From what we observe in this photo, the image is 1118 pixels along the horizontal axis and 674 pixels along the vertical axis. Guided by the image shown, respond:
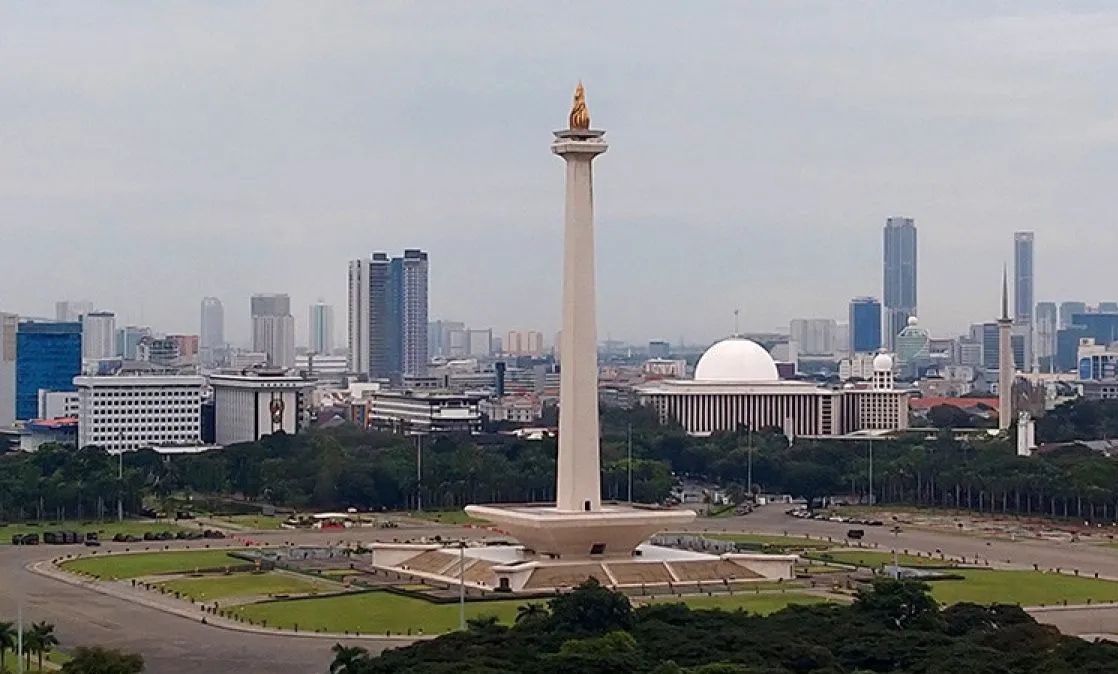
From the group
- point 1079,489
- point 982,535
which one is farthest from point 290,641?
point 1079,489

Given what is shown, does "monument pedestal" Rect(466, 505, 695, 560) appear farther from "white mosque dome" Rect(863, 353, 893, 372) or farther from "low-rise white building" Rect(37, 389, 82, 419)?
"low-rise white building" Rect(37, 389, 82, 419)

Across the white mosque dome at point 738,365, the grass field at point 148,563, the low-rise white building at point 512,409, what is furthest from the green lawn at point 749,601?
the low-rise white building at point 512,409

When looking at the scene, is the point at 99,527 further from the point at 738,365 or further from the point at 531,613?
the point at 738,365

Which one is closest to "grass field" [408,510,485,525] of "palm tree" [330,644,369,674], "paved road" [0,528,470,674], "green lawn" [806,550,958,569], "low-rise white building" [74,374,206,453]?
"green lawn" [806,550,958,569]

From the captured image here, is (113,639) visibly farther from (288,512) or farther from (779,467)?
(779,467)

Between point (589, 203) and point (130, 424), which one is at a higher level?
point (589, 203)

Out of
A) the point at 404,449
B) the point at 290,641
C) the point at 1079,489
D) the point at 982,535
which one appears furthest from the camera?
the point at 404,449

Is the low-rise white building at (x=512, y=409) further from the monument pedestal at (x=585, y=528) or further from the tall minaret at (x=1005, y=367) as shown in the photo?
the monument pedestal at (x=585, y=528)

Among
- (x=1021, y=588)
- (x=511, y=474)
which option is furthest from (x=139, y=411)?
(x=1021, y=588)
